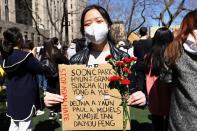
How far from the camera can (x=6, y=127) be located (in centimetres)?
940

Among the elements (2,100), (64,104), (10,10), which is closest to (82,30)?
(64,104)

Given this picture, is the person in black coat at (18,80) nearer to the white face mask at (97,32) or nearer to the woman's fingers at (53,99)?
the white face mask at (97,32)

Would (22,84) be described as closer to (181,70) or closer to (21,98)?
(21,98)

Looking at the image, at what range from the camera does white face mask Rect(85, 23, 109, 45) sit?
11.1 feet

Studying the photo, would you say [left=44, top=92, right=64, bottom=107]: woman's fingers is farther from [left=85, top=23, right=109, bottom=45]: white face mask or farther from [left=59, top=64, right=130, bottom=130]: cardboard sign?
[left=85, top=23, right=109, bottom=45]: white face mask

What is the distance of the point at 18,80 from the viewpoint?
6.59 metres

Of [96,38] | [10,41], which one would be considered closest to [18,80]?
[10,41]

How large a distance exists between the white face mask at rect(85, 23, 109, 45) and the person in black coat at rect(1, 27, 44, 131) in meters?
3.11

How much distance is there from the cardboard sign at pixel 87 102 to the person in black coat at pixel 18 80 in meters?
3.21

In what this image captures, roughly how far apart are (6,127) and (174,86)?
22.3ft

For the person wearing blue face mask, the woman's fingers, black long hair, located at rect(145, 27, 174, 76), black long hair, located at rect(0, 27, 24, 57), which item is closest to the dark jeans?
black long hair, located at rect(145, 27, 174, 76)

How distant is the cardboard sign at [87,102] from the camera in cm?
331

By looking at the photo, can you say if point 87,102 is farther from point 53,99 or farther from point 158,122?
point 158,122

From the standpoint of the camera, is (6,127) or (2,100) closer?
(6,127)
